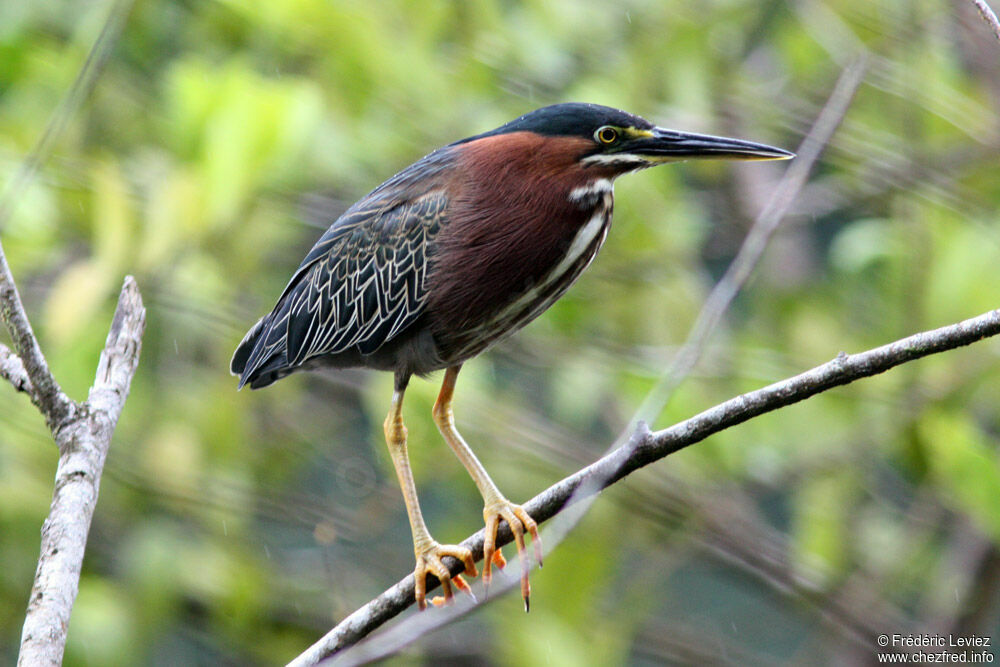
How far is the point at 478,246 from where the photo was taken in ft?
8.79

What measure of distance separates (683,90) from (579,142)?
3.70 feet

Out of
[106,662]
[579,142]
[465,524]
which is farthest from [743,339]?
[106,662]

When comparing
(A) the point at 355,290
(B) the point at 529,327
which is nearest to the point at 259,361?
(A) the point at 355,290

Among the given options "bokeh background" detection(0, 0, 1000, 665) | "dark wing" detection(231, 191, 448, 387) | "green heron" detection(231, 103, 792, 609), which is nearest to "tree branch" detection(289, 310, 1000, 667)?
"green heron" detection(231, 103, 792, 609)

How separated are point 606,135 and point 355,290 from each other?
85 cm

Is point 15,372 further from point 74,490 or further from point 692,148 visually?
point 692,148

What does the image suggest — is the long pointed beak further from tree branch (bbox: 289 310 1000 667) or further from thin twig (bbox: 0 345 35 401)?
thin twig (bbox: 0 345 35 401)

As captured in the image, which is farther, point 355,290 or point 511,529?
point 355,290

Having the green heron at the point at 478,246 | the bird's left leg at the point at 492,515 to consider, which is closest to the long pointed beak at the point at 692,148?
the green heron at the point at 478,246

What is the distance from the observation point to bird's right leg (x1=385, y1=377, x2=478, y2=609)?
271cm

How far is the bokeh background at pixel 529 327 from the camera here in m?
3.27

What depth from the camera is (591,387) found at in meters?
3.90

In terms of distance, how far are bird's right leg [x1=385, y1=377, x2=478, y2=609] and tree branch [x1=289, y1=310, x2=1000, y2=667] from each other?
0.35 meters

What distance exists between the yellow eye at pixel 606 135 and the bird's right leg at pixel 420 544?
83 cm
